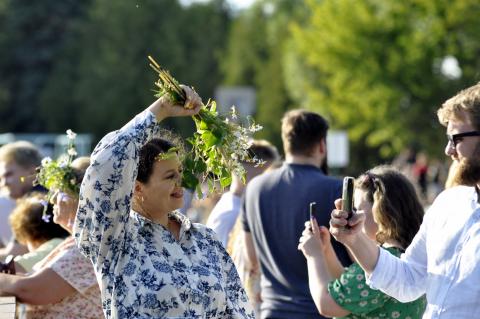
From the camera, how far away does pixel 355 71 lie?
36438 mm

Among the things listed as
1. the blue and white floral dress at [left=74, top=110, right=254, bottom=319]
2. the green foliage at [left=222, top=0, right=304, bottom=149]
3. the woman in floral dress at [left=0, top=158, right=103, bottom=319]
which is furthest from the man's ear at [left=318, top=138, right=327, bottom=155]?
the green foliage at [left=222, top=0, right=304, bottom=149]

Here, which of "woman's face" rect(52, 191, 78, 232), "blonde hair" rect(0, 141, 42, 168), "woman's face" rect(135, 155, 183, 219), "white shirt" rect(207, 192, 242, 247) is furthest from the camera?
"blonde hair" rect(0, 141, 42, 168)

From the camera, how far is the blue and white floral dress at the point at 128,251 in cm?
420

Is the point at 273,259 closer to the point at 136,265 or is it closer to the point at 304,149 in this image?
the point at 304,149

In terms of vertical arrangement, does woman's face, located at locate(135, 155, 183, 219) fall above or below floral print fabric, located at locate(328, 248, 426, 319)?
above

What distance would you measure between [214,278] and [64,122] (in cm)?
5462

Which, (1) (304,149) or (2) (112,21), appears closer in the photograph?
(1) (304,149)

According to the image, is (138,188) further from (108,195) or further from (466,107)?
(466,107)

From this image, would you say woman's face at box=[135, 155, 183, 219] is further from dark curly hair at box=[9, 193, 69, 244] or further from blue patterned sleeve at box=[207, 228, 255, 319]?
dark curly hair at box=[9, 193, 69, 244]

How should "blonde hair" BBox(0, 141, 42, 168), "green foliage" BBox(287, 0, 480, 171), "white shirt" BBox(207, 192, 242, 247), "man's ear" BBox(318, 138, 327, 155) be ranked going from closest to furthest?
1. "man's ear" BBox(318, 138, 327, 155)
2. "white shirt" BBox(207, 192, 242, 247)
3. "blonde hair" BBox(0, 141, 42, 168)
4. "green foliage" BBox(287, 0, 480, 171)

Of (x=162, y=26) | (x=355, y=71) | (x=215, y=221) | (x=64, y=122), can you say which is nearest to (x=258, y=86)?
(x=162, y=26)

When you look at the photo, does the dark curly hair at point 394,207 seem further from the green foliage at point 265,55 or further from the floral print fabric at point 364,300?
the green foliage at point 265,55

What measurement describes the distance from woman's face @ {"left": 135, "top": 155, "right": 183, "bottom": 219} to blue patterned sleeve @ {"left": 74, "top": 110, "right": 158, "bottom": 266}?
0.70 feet

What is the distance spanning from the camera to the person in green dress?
5145mm
